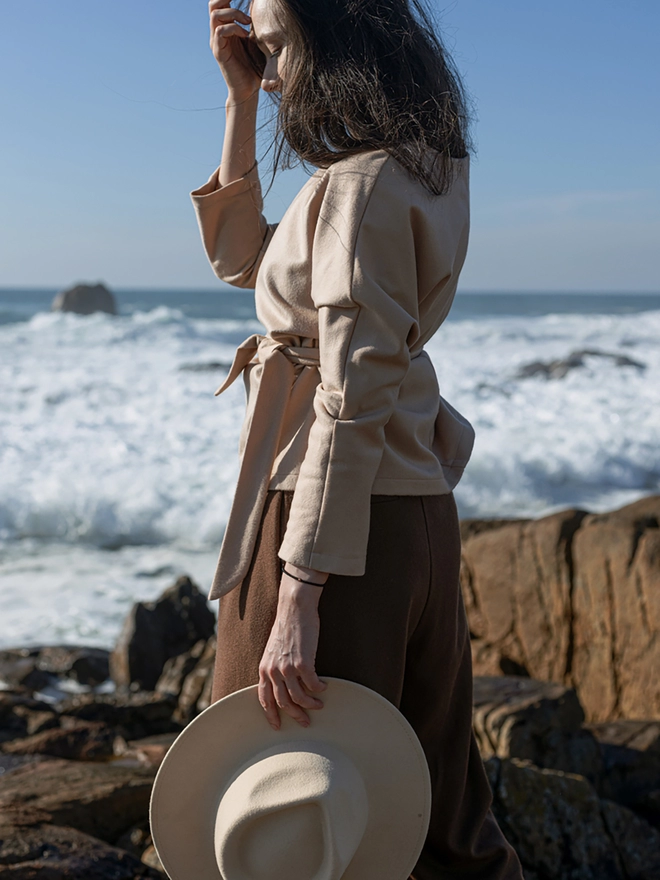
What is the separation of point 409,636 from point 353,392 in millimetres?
459

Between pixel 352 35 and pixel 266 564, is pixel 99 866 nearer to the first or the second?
pixel 266 564

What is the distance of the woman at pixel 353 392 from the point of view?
4.58ft

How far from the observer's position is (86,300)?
34.2 m

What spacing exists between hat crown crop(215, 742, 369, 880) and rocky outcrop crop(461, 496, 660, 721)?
2641 mm

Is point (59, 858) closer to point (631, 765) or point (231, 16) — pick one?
point (231, 16)

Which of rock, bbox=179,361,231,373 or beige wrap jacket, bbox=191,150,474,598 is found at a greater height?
beige wrap jacket, bbox=191,150,474,598

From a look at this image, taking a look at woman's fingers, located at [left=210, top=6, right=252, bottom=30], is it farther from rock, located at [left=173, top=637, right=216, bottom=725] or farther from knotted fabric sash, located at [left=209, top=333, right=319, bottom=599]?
rock, located at [left=173, top=637, right=216, bottom=725]

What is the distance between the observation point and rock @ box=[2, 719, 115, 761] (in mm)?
3852

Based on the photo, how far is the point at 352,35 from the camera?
1.48 metres

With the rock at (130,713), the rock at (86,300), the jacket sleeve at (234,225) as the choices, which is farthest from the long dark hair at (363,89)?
the rock at (86,300)

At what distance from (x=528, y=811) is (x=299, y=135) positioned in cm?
199

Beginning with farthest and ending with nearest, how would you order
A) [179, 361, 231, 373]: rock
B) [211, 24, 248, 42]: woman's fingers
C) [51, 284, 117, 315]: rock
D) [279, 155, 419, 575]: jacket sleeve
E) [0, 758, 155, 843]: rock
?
1. [51, 284, 117, 315]: rock
2. [179, 361, 231, 373]: rock
3. [0, 758, 155, 843]: rock
4. [211, 24, 248, 42]: woman's fingers
5. [279, 155, 419, 575]: jacket sleeve

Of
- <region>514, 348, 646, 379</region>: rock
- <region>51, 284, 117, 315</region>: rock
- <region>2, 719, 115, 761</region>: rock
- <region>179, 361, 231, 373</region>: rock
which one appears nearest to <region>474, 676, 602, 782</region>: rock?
<region>2, 719, 115, 761</region>: rock

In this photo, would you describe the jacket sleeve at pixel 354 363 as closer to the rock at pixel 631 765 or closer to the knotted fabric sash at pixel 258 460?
the knotted fabric sash at pixel 258 460
